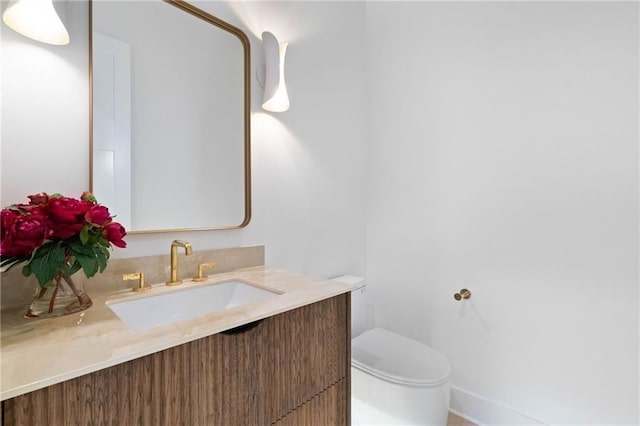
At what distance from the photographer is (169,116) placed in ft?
3.88

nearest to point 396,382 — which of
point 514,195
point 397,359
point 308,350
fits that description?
point 397,359

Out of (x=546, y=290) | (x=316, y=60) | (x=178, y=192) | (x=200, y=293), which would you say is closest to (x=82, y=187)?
(x=178, y=192)

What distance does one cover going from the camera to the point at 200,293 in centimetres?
110

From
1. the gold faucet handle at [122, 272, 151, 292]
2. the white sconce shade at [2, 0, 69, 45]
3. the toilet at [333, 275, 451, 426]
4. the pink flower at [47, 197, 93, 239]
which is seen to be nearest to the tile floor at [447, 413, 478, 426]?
the toilet at [333, 275, 451, 426]

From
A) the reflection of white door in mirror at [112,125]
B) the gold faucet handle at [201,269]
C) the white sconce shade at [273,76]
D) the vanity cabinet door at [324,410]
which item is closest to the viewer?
the vanity cabinet door at [324,410]

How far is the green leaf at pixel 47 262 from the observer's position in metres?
0.70

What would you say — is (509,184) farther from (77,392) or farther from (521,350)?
(77,392)

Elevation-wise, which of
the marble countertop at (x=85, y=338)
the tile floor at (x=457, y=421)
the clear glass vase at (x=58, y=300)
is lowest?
the tile floor at (x=457, y=421)

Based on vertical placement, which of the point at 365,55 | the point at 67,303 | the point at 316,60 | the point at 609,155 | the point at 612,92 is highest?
the point at 365,55

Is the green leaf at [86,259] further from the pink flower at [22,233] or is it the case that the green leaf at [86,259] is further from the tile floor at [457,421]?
the tile floor at [457,421]

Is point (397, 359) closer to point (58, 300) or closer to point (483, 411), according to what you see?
point (483, 411)

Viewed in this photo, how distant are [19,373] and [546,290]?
179 cm

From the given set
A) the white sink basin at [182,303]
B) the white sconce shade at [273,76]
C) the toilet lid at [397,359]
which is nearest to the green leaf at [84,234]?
the white sink basin at [182,303]

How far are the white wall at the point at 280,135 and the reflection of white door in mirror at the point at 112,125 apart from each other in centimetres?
3
